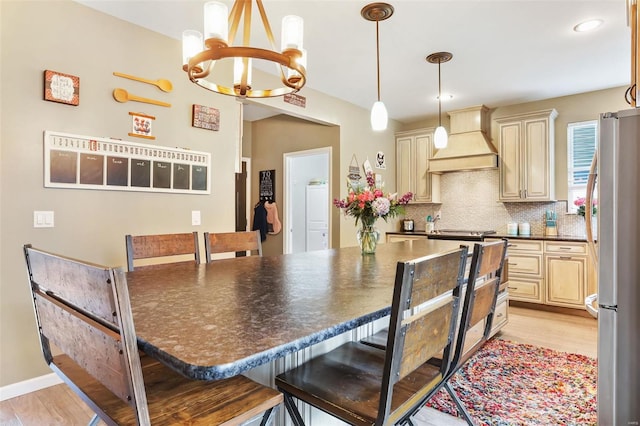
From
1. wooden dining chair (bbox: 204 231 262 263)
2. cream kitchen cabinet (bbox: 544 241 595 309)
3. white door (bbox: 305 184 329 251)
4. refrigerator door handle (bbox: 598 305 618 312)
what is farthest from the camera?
white door (bbox: 305 184 329 251)

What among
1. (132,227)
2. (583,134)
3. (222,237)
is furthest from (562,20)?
(132,227)

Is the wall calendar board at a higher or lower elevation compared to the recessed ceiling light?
lower

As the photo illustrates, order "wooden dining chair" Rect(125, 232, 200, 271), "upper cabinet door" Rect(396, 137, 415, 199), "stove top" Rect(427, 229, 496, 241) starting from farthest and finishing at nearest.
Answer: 1. "upper cabinet door" Rect(396, 137, 415, 199)
2. "stove top" Rect(427, 229, 496, 241)
3. "wooden dining chair" Rect(125, 232, 200, 271)

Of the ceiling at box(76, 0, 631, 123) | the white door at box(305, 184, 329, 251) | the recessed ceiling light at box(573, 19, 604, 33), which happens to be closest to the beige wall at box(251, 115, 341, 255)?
the ceiling at box(76, 0, 631, 123)

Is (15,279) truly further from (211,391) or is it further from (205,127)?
(211,391)

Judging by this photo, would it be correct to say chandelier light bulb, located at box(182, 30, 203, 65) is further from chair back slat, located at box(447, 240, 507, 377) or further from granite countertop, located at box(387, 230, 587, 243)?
granite countertop, located at box(387, 230, 587, 243)

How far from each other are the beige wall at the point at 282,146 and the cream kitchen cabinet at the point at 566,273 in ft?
8.17

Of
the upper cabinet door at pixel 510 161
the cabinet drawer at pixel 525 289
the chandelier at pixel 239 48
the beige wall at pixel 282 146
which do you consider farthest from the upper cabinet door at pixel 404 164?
the chandelier at pixel 239 48

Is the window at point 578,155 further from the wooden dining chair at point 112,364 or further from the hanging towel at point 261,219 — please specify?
the wooden dining chair at point 112,364

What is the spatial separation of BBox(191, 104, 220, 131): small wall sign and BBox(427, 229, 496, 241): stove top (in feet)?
10.5

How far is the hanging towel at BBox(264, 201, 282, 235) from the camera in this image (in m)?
5.38

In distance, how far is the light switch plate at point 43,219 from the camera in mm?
2303

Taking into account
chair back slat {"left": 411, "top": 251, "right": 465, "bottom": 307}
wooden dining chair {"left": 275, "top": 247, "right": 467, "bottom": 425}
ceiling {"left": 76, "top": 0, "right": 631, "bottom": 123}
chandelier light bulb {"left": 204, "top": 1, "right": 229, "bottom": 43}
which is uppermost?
ceiling {"left": 76, "top": 0, "right": 631, "bottom": 123}

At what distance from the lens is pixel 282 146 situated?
536 centimetres
